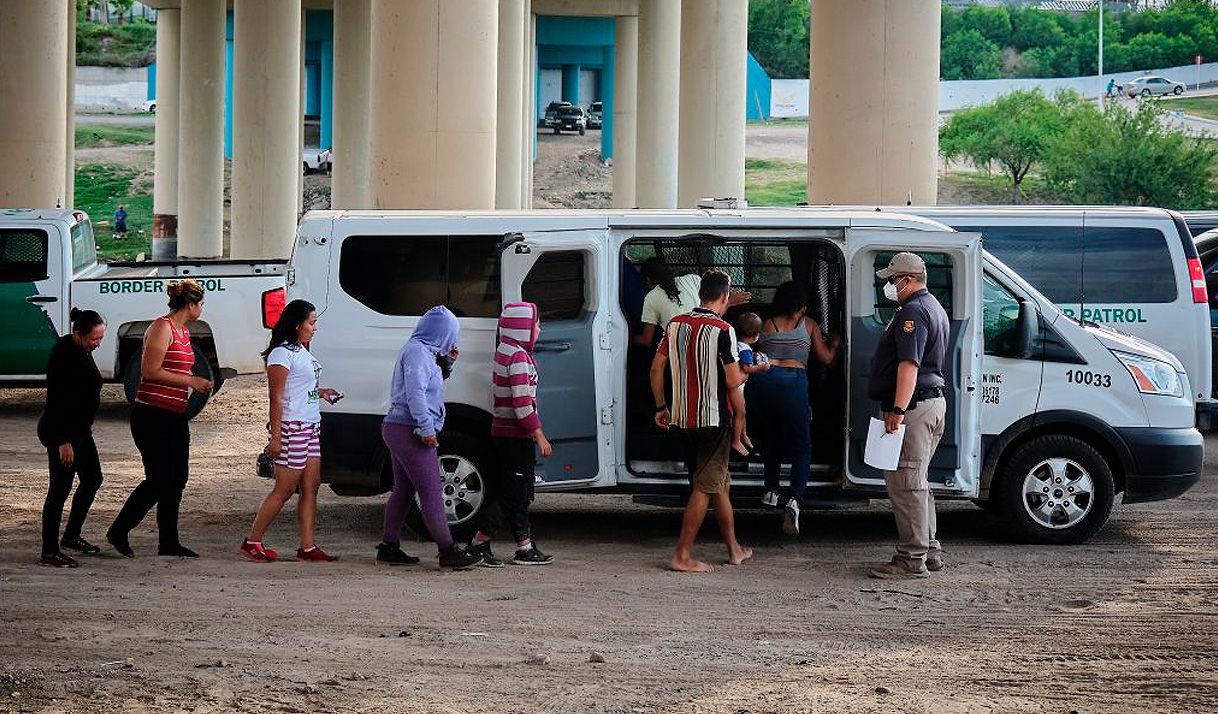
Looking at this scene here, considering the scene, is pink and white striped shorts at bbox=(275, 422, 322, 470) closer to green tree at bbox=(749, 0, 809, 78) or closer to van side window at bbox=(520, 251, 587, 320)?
van side window at bbox=(520, 251, 587, 320)

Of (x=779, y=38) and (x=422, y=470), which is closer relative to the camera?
(x=422, y=470)

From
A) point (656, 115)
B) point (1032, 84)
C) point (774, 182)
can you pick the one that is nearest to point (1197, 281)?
point (656, 115)

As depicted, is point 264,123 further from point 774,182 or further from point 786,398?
point 774,182

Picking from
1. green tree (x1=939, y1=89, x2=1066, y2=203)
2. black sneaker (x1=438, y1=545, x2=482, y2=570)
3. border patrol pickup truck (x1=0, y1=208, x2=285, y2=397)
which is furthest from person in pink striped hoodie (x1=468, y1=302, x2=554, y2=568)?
green tree (x1=939, y1=89, x2=1066, y2=203)

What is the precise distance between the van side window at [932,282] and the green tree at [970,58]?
95879 mm

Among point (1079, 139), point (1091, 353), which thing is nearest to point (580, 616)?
point (1091, 353)

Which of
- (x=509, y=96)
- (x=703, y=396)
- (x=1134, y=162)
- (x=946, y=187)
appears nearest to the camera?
(x=703, y=396)

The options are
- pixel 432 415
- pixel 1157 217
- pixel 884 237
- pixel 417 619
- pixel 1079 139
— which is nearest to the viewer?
pixel 417 619

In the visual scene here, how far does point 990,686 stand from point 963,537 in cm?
424

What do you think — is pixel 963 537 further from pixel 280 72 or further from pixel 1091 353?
pixel 280 72

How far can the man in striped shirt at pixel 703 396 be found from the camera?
34.5 feet

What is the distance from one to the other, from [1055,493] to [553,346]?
3574mm

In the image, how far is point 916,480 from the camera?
10547 mm

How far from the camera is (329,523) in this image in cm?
1254
